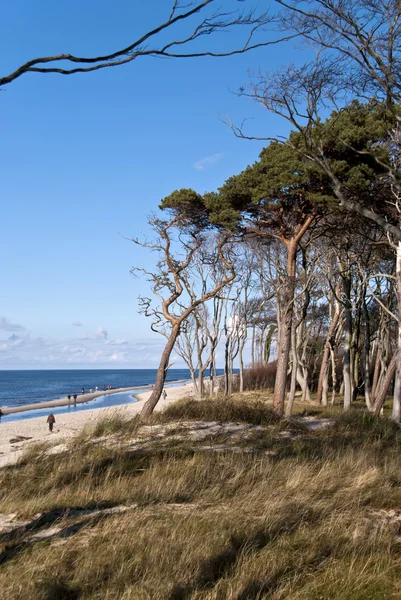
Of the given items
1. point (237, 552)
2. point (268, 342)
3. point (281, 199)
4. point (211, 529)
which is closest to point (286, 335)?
point (281, 199)

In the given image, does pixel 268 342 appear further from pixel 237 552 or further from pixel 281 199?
pixel 237 552

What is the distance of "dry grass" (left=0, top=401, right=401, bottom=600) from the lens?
162 inches

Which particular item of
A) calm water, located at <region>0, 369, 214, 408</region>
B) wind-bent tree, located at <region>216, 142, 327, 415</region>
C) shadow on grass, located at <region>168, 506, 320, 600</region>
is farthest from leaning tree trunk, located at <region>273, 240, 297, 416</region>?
calm water, located at <region>0, 369, 214, 408</region>

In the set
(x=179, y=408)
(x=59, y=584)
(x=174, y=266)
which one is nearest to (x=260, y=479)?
(x=59, y=584)

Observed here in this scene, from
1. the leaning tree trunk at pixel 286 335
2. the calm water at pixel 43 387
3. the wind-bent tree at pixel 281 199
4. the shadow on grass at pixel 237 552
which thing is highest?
the wind-bent tree at pixel 281 199

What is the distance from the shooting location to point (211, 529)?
5.18 m

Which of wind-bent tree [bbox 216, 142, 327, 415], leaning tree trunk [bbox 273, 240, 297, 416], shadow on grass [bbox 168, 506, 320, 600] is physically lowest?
shadow on grass [bbox 168, 506, 320, 600]

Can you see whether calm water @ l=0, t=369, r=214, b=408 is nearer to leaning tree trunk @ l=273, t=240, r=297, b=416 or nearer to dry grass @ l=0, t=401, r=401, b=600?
leaning tree trunk @ l=273, t=240, r=297, b=416

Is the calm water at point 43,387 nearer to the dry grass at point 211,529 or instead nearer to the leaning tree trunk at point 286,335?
the leaning tree trunk at point 286,335

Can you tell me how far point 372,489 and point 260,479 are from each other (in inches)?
57.8

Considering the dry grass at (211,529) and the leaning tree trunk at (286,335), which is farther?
the leaning tree trunk at (286,335)

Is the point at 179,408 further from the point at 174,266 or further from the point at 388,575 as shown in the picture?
the point at 388,575

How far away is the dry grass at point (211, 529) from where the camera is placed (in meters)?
4.12

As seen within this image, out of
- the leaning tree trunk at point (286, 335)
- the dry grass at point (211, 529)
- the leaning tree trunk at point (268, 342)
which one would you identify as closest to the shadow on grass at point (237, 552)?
the dry grass at point (211, 529)
